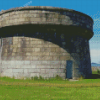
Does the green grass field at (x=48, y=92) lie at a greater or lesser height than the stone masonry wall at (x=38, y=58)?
lesser

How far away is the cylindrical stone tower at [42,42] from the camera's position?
1131cm

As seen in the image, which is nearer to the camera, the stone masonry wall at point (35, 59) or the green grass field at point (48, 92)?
the green grass field at point (48, 92)

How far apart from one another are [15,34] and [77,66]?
5.93 metres

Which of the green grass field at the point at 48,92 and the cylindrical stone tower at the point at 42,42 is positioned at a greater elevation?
the cylindrical stone tower at the point at 42,42

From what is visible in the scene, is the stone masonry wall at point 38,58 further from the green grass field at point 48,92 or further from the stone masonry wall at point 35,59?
the green grass field at point 48,92

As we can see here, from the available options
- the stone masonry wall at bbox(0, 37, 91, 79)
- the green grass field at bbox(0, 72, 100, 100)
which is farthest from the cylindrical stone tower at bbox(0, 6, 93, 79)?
the green grass field at bbox(0, 72, 100, 100)

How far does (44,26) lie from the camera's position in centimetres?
1150

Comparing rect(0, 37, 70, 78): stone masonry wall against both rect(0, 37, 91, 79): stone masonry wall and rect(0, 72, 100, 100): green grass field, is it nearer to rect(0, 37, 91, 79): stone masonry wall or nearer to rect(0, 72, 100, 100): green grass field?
rect(0, 37, 91, 79): stone masonry wall

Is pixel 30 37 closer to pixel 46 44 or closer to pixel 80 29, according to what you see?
pixel 46 44

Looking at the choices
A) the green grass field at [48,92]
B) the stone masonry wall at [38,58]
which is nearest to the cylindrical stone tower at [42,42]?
the stone masonry wall at [38,58]

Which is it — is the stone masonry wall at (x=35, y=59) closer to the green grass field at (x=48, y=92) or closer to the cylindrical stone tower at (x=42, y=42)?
the cylindrical stone tower at (x=42, y=42)

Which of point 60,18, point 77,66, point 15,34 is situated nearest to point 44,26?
point 60,18

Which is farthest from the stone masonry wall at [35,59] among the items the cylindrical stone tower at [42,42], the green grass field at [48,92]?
Result: the green grass field at [48,92]

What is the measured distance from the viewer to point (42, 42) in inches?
456
